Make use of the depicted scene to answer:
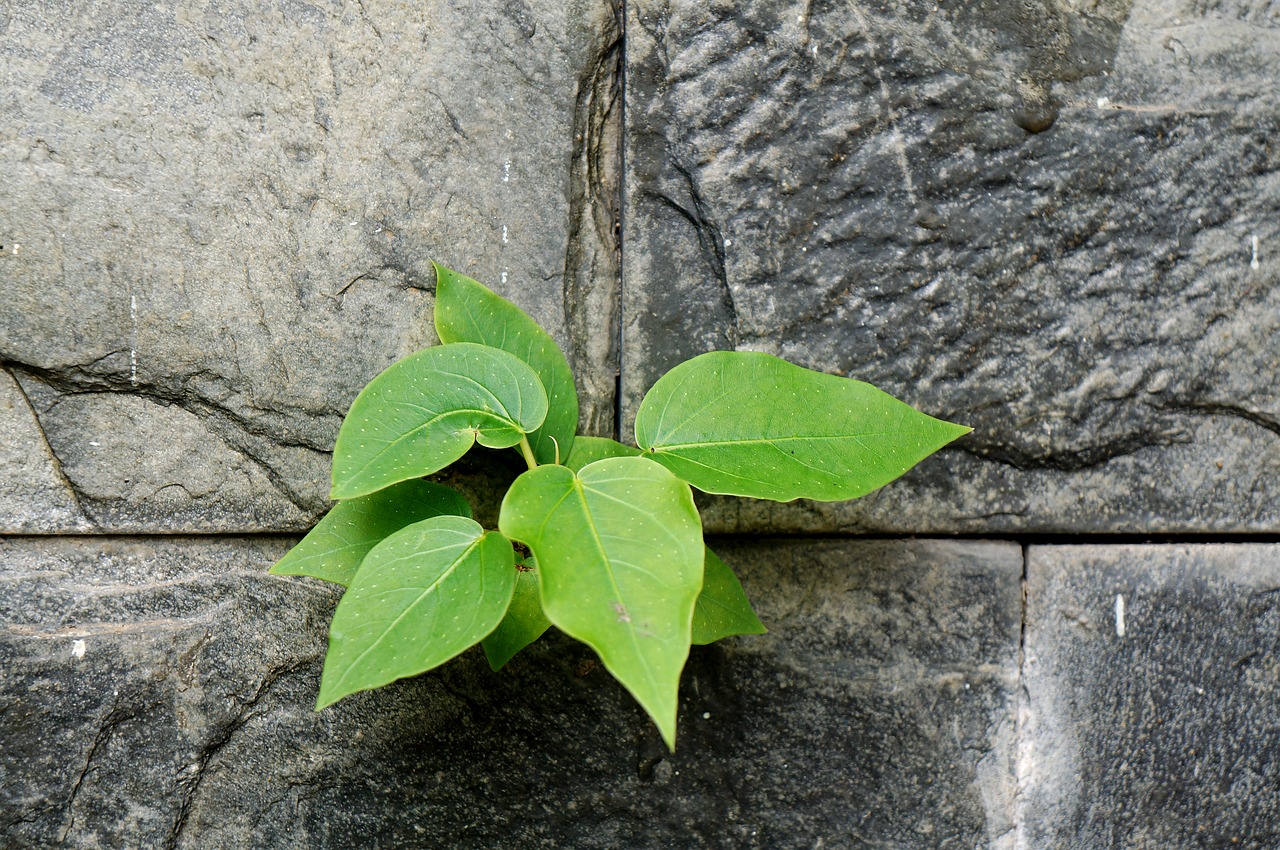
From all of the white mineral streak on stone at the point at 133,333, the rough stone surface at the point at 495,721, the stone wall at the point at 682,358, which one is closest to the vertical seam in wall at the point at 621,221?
the stone wall at the point at 682,358

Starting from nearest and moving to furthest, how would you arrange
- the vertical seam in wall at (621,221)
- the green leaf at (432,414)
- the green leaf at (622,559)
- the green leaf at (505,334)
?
the green leaf at (622,559) < the green leaf at (432,414) < the green leaf at (505,334) < the vertical seam in wall at (621,221)

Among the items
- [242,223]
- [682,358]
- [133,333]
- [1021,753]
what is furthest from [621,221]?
[1021,753]

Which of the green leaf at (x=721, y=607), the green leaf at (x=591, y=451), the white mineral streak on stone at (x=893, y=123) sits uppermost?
the white mineral streak on stone at (x=893, y=123)

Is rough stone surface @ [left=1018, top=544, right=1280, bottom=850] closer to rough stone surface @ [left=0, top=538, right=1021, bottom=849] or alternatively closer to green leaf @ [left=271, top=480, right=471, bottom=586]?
rough stone surface @ [left=0, top=538, right=1021, bottom=849]

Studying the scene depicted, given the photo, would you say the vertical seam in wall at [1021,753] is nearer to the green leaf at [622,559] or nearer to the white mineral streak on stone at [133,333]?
the green leaf at [622,559]

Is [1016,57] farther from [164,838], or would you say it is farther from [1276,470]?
[164,838]

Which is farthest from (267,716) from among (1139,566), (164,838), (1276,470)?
(1276,470)

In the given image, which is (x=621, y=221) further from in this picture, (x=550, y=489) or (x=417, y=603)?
(x=417, y=603)

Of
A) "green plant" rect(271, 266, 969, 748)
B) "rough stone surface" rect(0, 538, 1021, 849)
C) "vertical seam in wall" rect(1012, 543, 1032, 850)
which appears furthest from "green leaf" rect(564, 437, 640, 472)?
"vertical seam in wall" rect(1012, 543, 1032, 850)
